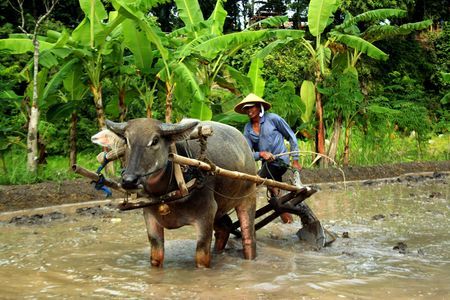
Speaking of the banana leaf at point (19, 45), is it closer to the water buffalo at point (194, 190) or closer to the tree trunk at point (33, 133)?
the tree trunk at point (33, 133)

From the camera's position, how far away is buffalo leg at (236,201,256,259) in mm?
6457

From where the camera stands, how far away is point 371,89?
22672 millimetres

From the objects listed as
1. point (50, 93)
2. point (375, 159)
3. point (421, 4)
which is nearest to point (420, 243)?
point (50, 93)

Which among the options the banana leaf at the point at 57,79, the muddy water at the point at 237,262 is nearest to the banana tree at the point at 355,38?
the muddy water at the point at 237,262

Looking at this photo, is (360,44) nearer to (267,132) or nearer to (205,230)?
(267,132)

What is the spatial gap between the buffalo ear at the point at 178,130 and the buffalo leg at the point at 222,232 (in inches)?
70.2

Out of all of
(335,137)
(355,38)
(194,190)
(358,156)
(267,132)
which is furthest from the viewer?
(358,156)

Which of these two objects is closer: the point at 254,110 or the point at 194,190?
the point at 194,190

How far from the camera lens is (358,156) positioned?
16219 millimetres

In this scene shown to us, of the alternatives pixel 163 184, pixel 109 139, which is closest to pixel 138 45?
pixel 109 139

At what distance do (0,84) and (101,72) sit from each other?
175 cm

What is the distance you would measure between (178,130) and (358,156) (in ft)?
38.4

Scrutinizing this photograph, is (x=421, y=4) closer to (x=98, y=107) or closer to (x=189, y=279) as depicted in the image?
(x=98, y=107)

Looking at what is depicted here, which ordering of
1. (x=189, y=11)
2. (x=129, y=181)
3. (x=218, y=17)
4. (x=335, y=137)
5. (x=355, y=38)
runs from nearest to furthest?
(x=129, y=181)
(x=189, y=11)
(x=218, y=17)
(x=355, y=38)
(x=335, y=137)
